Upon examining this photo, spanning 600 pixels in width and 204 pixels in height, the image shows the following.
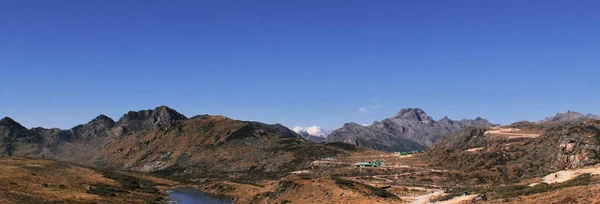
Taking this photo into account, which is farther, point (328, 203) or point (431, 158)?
point (431, 158)

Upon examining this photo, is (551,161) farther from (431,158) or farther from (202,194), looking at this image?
(202,194)

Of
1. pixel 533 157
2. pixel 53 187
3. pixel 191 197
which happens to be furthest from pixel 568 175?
pixel 53 187

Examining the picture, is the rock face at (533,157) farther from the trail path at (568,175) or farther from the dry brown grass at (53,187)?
the dry brown grass at (53,187)

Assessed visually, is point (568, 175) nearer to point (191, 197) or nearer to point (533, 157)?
point (533, 157)

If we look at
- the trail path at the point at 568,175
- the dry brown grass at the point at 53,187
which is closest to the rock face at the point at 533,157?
the trail path at the point at 568,175

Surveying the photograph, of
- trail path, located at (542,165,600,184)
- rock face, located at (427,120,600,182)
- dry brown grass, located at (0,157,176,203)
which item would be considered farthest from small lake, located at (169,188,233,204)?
trail path, located at (542,165,600,184)

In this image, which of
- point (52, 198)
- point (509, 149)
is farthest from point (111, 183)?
point (509, 149)

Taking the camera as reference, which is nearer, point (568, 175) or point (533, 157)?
point (568, 175)

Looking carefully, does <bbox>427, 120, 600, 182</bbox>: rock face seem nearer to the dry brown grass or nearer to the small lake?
the small lake
